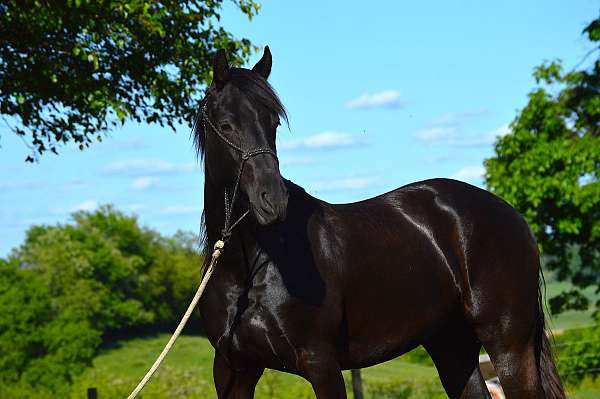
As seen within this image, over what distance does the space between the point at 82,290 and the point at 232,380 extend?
65127mm

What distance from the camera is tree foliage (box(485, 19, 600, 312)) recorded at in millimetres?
18906

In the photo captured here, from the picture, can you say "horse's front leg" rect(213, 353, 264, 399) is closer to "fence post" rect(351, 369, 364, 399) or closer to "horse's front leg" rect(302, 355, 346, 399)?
"horse's front leg" rect(302, 355, 346, 399)

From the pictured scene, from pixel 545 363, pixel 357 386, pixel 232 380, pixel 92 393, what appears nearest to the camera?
pixel 232 380

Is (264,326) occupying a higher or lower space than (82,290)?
lower

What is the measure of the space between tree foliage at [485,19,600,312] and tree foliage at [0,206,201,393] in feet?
126

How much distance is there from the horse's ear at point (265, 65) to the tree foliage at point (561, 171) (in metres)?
15.3

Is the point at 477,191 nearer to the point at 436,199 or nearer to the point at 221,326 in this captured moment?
the point at 436,199

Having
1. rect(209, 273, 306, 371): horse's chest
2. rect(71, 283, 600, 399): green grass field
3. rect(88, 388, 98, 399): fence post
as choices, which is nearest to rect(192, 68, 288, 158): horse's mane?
rect(209, 273, 306, 371): horse's chest

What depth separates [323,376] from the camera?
4.05 meters

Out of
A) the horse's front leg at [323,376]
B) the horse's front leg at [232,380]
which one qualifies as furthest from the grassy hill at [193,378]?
the horse's front leg at [323,376]

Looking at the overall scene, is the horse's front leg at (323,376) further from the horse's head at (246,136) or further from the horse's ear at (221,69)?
the horse's ear at (221,69)

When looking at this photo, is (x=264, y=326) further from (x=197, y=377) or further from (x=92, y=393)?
(x=197, y=377)

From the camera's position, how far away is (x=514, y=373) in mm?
4984

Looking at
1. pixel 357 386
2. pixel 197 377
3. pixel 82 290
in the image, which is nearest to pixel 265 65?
pixel 357 386
